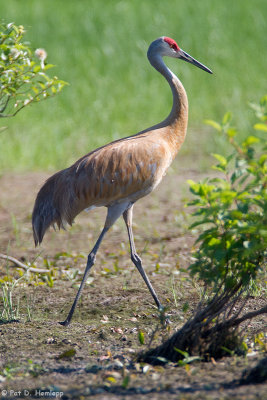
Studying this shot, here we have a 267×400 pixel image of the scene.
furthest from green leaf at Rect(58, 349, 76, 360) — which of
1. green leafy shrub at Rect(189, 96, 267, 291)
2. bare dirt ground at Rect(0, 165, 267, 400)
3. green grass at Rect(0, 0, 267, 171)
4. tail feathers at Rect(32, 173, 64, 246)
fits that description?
green grass at Rect(0, 0, 267, 171)

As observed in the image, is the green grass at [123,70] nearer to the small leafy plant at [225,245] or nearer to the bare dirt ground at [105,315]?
the bare dirt ground at [105,315]

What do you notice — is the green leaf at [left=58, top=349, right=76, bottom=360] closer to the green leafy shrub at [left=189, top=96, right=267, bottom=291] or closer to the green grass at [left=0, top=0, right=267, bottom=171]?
the green leafy shrub at [left=189, top=96, right=267, bottom=291]

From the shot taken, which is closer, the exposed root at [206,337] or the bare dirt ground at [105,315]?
the bare dirt ground at [105,315]

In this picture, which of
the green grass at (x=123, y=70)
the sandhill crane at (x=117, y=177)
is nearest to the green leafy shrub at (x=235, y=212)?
the sandhill crane at (x=117, y=177)

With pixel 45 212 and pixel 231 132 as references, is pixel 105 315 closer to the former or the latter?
pixel 45 212

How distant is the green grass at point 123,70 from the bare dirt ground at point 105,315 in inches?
113

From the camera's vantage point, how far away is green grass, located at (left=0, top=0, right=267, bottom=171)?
1173 centimetres

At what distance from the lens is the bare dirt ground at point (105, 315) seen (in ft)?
11.5

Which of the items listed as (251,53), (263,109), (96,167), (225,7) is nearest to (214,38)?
(251,53)

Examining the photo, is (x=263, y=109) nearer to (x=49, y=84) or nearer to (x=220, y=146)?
(x=49, y=84)

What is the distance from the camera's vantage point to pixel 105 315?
5078 millimetres

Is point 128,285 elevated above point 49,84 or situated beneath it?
situated beneath

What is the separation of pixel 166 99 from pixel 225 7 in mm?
7434

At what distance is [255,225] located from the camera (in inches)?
130
